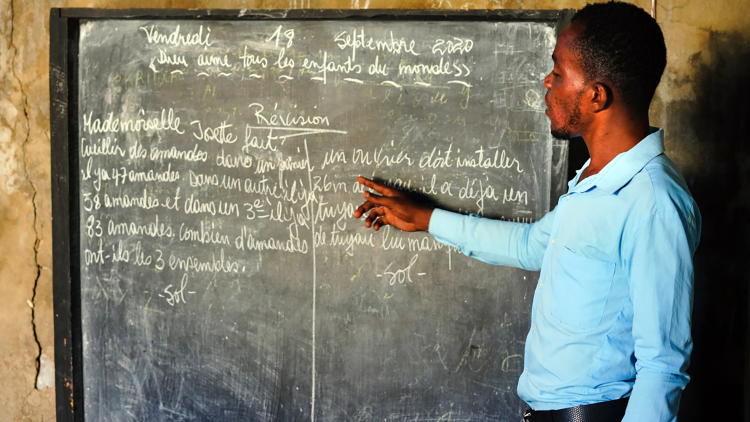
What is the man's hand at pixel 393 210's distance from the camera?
5.87ft

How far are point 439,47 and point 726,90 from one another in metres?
1.22

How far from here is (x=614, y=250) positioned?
3.83 ft

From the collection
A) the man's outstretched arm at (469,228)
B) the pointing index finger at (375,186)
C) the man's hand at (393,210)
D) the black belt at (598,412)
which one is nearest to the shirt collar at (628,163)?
the man's outstretched arm at (469,228)

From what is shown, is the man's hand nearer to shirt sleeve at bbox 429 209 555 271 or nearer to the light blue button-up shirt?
shirt sleeve at bbox 429 209 555 271

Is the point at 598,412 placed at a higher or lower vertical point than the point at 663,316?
lower

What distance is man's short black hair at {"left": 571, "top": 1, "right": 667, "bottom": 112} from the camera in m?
1.20

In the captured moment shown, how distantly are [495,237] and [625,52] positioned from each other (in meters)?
0.73

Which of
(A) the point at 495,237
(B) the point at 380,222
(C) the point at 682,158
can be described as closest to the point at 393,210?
(B) the point at 380,222

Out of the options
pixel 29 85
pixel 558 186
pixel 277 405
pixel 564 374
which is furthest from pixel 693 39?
pixel 29 85

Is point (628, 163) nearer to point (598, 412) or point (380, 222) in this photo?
point (598, 412)

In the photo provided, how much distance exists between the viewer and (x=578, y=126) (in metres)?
1.30

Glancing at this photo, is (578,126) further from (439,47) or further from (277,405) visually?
(277,405)

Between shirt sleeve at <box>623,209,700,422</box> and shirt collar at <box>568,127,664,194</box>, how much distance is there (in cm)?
15

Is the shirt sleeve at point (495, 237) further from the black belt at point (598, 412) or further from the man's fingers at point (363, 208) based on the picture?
the black belt at point (598, 412)
